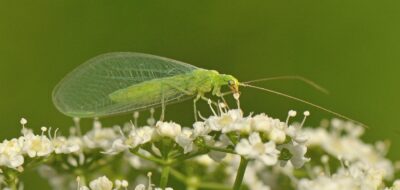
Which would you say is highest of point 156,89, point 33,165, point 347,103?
point 156,89

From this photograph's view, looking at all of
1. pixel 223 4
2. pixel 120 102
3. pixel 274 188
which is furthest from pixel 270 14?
pixel 120 102

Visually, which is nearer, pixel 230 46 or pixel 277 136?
pixel 277 136

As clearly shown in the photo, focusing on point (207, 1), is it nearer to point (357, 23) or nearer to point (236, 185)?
point (357, 23)

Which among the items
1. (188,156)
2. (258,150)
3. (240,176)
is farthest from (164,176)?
(258,150)

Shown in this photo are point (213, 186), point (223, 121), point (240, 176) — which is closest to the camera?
point (240, 176)

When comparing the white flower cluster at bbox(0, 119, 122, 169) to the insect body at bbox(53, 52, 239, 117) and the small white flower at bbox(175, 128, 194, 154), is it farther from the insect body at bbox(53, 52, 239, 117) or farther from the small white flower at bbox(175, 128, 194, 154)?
the small white flower at bbox(175, 128, 194, 154)

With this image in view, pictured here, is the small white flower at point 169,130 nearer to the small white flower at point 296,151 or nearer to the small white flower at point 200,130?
the small white flower at point 200,130

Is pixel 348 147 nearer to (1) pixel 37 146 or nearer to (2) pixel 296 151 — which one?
(2) pixel 296 151

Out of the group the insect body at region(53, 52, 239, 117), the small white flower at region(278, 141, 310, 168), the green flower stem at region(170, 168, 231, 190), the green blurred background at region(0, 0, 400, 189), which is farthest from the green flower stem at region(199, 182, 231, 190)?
the green blurred background at region(0, 0, 400, 189)
